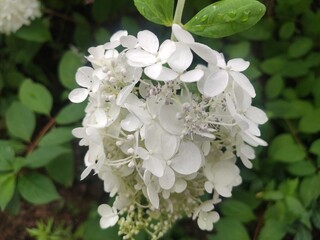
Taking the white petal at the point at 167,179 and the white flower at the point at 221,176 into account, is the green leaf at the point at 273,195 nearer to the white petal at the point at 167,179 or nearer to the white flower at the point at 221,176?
the white flower at the point at 221,176

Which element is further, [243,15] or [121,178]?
[121,178]

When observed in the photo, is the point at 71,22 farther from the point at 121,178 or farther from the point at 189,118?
the point at 189,118

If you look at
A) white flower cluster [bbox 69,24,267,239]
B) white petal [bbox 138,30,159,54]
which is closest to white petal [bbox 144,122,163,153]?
white flower cluster [bbox 69,24,267,239]

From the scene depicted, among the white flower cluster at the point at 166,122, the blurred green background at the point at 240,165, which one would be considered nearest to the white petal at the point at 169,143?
the white flower cluster at the point at 166,122

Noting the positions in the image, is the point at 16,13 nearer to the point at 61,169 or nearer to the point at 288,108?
the point at 61,169

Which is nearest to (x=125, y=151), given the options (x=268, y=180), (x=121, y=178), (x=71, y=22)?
(x=121, y=178)

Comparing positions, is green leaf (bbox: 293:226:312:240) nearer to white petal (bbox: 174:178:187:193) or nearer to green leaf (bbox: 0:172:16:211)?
white petal (bbox: 174:178:187:193)

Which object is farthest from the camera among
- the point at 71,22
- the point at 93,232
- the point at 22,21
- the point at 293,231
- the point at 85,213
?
the point at 71,22

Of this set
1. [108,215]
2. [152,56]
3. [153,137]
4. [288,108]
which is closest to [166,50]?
[152,56]
